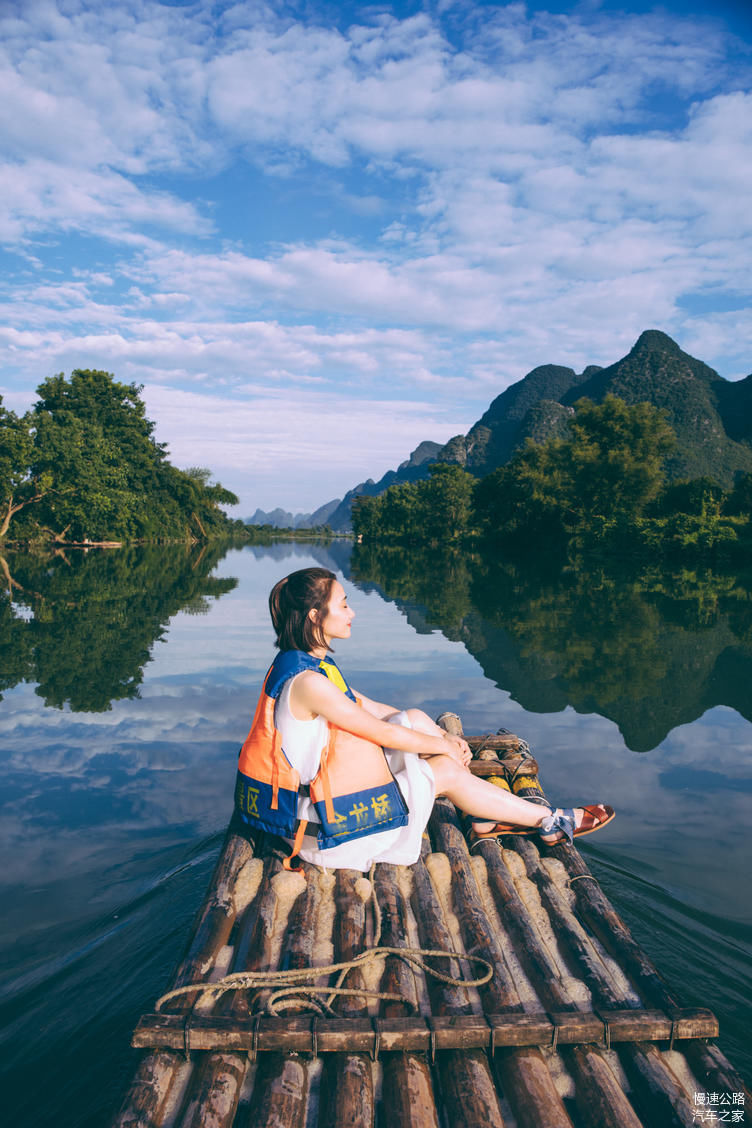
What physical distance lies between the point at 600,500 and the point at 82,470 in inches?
1336

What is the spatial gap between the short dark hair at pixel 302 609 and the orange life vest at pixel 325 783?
9 centimetres

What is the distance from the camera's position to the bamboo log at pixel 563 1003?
2.14m

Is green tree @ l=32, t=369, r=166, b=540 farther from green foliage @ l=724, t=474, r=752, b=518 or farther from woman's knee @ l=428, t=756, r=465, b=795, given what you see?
woman's knee @ l=428, t=756, r=465, b=795

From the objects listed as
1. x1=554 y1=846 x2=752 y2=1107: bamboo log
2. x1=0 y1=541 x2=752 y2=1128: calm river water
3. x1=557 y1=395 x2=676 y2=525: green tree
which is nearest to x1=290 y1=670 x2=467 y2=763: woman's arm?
x1=554 y1=846 x2=752 y2=1107: bamboo log

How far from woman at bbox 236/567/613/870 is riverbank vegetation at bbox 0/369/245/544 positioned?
37.6m

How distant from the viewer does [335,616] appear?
366cm

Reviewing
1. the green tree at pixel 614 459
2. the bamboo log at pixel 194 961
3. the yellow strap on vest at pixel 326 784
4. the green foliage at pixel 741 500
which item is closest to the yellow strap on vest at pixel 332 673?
the yellow strap on vest at pixel 326 784

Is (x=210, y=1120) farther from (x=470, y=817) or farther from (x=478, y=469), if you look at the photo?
(x=478, y=469)

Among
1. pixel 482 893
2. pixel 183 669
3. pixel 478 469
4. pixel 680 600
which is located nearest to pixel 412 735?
pixel 482 893

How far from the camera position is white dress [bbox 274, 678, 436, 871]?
11.2 feet

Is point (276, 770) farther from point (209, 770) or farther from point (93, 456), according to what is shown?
point (93, 456)

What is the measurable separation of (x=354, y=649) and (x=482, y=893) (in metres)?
8.16

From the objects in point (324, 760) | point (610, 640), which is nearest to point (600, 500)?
point (610, 640)

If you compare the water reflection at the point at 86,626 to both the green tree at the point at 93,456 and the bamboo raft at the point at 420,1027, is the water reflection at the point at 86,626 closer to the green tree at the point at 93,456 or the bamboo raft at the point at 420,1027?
the bamboo raft at the point at 420,1027
